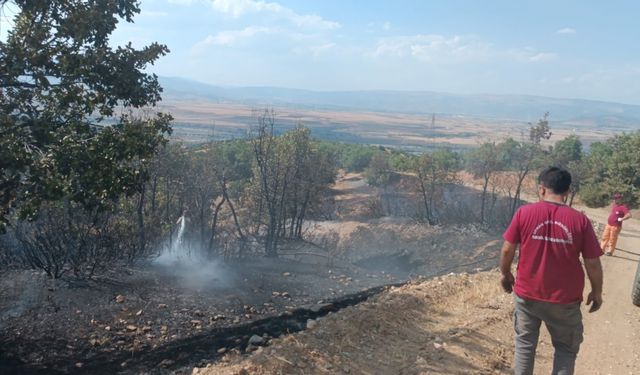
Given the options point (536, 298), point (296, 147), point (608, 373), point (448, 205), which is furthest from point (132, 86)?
Result: point (448, 205)

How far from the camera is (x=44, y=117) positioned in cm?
745

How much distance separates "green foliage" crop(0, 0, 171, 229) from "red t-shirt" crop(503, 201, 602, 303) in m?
5.54

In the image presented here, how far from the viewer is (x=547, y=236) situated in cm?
431

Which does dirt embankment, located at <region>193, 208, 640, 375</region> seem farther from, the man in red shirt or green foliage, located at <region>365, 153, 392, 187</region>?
green foliage, located at <region>365, 153, 392, 187</region>

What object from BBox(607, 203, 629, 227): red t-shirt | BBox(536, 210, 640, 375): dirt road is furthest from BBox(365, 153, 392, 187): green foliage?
BBox(536, 210, 640, 375): dirt road

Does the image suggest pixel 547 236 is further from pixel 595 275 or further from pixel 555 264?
pixel 595 275

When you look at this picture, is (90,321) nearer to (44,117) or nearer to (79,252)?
(79,252)

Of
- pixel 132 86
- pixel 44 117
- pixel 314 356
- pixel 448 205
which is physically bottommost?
pixel 448 205

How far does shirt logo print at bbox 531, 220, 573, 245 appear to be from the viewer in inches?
167

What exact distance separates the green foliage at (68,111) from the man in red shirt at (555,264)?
217 inches

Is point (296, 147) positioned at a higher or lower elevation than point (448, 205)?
higher

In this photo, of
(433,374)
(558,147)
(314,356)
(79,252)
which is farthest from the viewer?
(558,147)

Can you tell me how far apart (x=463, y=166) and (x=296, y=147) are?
2413 centimetres

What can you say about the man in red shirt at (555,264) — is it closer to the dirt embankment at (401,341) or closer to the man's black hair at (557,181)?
the man's black hair at (557,181)
